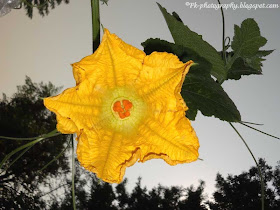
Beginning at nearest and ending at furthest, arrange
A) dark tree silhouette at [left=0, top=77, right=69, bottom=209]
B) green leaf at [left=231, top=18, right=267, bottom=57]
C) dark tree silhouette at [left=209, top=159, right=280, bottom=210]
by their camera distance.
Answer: green leaf at [left=231, top=18, right=267, bottom=57], dark tree silhouette at [left=0, top=77, right=69, bottom=209], dark tree silhouette at [left=209, top=159, right=280, bottom=210]

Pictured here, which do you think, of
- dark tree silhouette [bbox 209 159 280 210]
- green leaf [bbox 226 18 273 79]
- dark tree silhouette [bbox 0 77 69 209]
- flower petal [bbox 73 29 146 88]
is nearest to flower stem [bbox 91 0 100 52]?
flower petal [bbox 73 29 146 88]

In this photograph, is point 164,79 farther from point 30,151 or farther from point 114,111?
point 30,151

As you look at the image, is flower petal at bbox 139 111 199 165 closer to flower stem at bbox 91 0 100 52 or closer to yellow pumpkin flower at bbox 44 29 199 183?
yellow pumpkin flower at bbox 44 29 199 183

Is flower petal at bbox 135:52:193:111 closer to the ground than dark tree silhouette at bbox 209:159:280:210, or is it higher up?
closer to the ground

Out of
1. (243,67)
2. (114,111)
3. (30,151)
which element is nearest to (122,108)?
(114,111)

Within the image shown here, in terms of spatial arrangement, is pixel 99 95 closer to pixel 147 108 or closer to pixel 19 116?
pixel 147 108

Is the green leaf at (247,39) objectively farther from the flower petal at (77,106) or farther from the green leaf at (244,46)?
the flower petal at (77,106)

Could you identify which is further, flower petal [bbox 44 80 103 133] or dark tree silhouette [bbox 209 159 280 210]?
dark tree silhouette [bbox 209 159 280 210]

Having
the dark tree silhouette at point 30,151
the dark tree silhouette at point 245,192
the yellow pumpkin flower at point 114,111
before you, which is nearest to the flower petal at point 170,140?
the yellow pumpkin flower at point 114,111

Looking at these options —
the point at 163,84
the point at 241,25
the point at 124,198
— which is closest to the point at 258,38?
the point at 241,25
